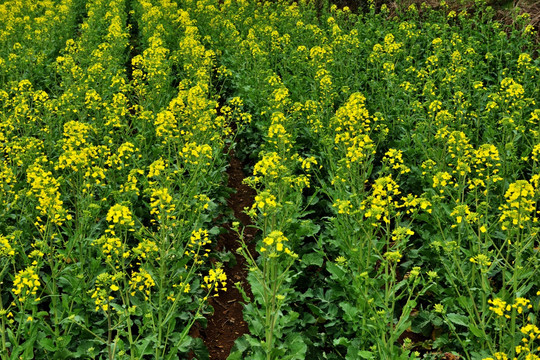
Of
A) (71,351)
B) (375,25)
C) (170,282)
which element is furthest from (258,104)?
(375,25)

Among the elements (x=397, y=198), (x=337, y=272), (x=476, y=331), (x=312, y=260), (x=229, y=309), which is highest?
(x=476, y=331)

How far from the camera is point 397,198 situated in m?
7.05

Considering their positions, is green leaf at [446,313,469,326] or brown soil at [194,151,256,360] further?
brown soil at [194,151,256,360]

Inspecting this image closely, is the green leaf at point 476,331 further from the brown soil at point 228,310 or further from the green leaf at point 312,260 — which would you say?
the brown soil at point 228,310

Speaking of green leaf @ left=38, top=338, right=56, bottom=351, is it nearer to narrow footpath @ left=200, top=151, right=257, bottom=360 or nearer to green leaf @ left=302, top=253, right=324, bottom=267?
narrow footpath @ left=200, top=151, right=257, bottom=360

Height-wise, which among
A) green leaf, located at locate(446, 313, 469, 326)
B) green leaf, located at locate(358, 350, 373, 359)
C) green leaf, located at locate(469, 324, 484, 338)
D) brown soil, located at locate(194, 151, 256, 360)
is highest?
green leaf, located at locate(469, 324, 484, 338)

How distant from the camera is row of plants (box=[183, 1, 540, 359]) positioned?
423cm

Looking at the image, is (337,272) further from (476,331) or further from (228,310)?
(228,310)

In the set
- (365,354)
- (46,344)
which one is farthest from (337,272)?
(46,344)

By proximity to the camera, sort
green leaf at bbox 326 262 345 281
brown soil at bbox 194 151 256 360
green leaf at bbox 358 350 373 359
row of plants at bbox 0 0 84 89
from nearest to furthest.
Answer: green leaf at bbox 358 350 373 359, green leaf at bbox 326 262 345 281, brown soil at bbox 194 151 256 360, row of plants at bbox 0 0 84 89

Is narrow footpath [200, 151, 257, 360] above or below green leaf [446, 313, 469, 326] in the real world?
below

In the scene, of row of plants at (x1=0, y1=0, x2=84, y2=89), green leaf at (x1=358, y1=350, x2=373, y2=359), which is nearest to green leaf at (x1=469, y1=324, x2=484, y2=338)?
green leaf at (x1=358, y1=350, x2=373, y2=359)

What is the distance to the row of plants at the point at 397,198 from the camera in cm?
423

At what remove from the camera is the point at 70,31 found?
45.8 ft
